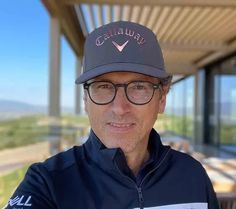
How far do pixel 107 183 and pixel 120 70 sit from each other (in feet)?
0.95

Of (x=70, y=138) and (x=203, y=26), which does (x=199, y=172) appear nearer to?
(x=70, y=138)

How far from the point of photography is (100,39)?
1076 mm

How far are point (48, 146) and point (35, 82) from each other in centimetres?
92

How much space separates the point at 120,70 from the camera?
41.0 inches

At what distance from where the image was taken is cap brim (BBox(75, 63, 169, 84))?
104cm

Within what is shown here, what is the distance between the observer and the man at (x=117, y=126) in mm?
1039

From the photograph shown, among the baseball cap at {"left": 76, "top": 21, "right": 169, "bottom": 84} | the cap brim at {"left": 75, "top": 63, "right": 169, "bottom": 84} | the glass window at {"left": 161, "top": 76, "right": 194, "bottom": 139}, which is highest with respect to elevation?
the baseball cap at {"left": 76, "top": 21, "right": 169, "bottom": 84}

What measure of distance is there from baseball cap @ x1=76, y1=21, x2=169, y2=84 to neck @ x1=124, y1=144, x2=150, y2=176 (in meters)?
0.23

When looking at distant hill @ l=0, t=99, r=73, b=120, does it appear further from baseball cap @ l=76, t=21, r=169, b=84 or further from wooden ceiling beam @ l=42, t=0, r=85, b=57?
baseball cap @ l=76, t=21, r=169, b=84

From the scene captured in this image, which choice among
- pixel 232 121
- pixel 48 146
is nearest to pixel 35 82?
pixel 48 146

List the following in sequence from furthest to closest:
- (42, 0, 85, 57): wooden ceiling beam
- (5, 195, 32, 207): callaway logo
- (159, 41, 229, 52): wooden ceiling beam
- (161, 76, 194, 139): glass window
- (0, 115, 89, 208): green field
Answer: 1. (161, 76, 194, 139): glass window
2. (159, 41, 229, 52): wooden ceiling beam
3. (42, 0, 85, 57): wooden ceiling beam
4. (0, 115, 89, 208): green field
5. (5, 195, 32, 207): callaway logo

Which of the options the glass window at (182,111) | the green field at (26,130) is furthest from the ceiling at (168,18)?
the glass window at (182,111)

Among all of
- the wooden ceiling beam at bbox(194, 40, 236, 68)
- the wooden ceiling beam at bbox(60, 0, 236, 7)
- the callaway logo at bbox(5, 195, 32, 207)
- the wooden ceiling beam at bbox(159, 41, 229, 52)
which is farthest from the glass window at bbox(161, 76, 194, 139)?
the callaway logo at bbox(5, 195, 32, 207)

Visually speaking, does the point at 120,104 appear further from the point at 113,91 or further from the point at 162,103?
the point at 162,103
